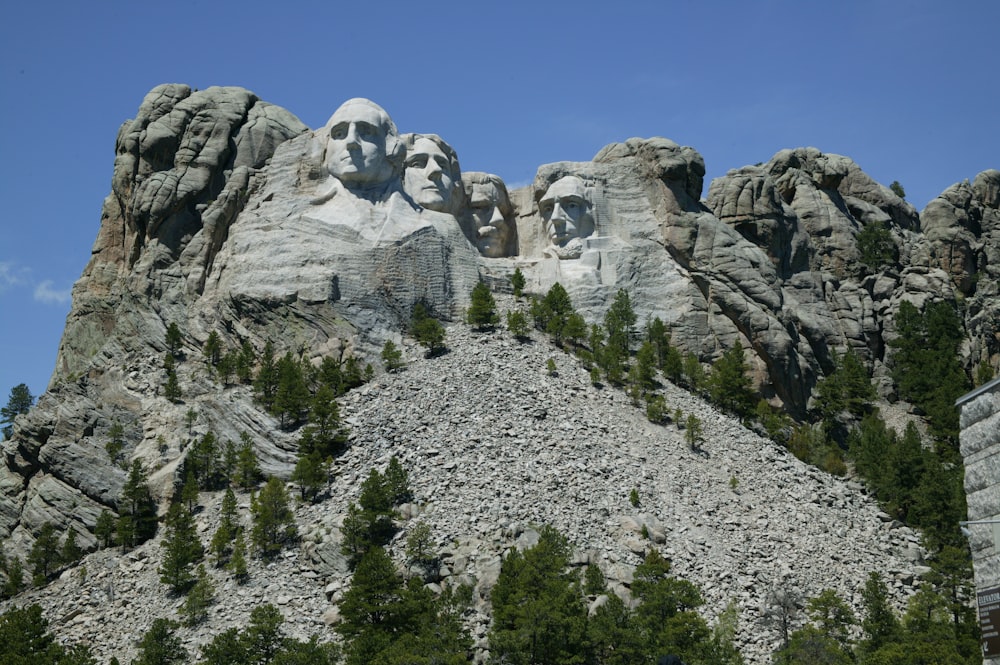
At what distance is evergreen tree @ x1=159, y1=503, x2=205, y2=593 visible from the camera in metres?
50.2

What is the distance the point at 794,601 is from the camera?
48.6 meters

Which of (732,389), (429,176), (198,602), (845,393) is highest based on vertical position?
(429,176)

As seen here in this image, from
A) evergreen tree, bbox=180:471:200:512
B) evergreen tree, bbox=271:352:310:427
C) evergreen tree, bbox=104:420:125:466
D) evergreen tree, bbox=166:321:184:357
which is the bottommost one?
evergreen tree, bbox=180:471:200:512

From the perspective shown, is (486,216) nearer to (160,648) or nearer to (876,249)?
(876,249)

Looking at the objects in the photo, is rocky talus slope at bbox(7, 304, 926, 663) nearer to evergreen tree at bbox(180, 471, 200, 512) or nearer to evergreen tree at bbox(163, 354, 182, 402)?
evergreen tree at bbox(180, 471, 200, 512)

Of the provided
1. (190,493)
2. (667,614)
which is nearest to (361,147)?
(190,493)

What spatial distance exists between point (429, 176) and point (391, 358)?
42.8ft

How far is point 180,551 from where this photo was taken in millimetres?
50625

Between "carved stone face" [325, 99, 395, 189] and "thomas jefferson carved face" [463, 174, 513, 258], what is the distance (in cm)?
737

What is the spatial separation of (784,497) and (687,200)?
71.8ft

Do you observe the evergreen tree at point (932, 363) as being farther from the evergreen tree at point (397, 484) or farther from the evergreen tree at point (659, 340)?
the evergreen tree at point (397, 484)

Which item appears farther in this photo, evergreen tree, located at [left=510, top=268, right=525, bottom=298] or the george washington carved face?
evergreen tree, located at [left=510, top=268, right=525, bottom=298]

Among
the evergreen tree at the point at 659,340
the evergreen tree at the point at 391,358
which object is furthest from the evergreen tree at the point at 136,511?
the evergreen tree at the point at 659,340

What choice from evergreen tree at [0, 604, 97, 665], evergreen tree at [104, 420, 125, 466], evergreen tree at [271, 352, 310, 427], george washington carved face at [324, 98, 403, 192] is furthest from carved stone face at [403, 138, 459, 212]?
evergreen tree at [0, 604, 97, 665]
